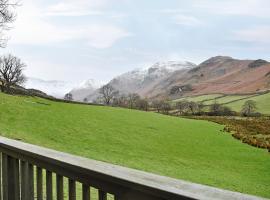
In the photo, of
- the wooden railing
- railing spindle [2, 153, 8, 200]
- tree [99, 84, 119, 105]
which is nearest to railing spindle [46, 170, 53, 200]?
the wooden railing

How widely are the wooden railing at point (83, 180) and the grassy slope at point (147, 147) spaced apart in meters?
13.5

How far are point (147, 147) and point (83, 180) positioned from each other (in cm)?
2421

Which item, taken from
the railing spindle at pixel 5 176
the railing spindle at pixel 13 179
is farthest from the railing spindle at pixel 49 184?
the railing spindle at pixel 5 176

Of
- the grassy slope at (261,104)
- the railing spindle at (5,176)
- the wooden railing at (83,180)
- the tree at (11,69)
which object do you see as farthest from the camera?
the grassy slope at (261,104)

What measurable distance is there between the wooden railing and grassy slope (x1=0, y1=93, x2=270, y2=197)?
533 inches

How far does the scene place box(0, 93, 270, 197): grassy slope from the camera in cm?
1973

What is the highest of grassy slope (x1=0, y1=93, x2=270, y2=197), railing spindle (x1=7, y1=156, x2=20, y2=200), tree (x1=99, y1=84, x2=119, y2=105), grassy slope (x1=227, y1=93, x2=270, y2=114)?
tree (x1=99, y1=84, x2=119, y2=105)

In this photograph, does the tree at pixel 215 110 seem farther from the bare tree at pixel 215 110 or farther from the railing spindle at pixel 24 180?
the railing spindle at pixel 24 180

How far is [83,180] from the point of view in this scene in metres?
3.23

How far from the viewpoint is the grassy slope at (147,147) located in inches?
777

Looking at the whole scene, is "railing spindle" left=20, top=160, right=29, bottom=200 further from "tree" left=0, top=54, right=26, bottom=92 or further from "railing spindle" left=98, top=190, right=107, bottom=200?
"tree" left=0, top=54, right=26, bottom=92

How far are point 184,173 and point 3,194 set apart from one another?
1538 cm

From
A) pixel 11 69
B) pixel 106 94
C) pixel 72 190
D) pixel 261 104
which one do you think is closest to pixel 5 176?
pixel 72 190

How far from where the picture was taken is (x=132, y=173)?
291 centimetres
